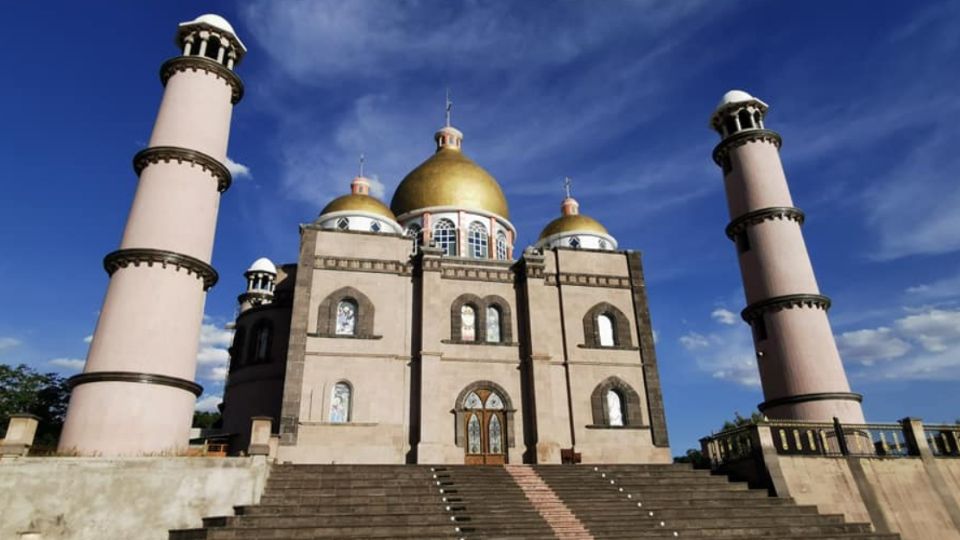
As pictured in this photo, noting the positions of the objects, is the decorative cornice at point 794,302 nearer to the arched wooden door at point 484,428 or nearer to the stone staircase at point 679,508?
the stone staircase at point 679,508

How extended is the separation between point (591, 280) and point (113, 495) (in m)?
17.8

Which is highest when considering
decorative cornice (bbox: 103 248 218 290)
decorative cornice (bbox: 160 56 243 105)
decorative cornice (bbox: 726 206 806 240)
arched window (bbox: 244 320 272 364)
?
decorative cornice (bbox: 160 56 243 105)

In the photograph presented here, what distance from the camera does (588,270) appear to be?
2531 centimetres

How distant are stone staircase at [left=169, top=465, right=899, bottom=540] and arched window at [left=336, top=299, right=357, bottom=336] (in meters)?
6.80

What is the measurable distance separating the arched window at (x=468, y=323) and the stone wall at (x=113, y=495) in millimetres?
10391

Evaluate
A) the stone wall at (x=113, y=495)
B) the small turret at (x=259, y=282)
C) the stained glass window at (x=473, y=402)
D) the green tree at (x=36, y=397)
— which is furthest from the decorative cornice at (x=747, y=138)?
the green tree at (x=36, y=397)

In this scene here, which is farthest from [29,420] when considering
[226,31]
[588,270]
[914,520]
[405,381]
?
[914,520]

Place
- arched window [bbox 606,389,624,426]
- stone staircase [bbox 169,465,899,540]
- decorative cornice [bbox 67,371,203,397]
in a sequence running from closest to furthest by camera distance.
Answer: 1. stone staircase [bbox 169,465,899,540]
2. decorative cornice [bbox 67,371,203,397]
3. arched window [bbox 606,389,624,426]

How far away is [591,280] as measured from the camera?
25.1 meters

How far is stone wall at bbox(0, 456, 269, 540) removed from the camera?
13.4 m

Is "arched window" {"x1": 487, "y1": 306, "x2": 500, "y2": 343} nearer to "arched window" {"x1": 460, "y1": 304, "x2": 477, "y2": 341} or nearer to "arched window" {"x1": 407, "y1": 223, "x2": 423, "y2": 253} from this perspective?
"arched window" {"x1": 460, "y1": 304, "x2": 477, "y2": 341}

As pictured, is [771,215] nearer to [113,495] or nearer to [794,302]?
[794,302]

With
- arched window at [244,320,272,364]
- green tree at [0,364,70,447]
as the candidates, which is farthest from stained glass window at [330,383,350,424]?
green tree at [0,364,70,447]

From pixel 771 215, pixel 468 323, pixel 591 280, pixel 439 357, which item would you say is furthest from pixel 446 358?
pixel 771 215
